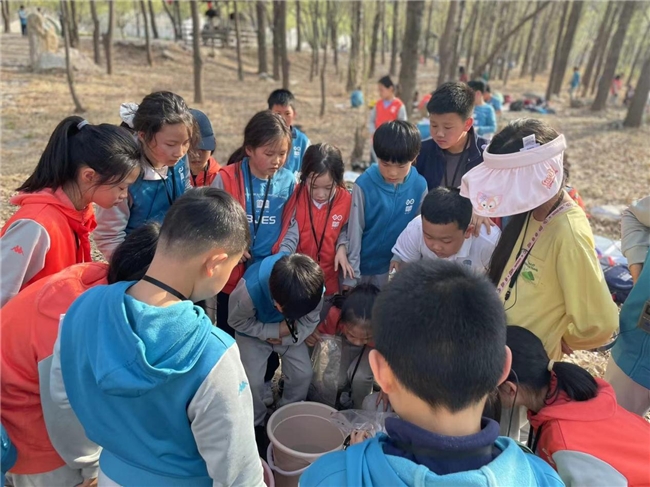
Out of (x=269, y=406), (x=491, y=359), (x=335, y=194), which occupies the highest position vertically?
(x=491, y=359)

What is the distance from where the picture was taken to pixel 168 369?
4.09 ft

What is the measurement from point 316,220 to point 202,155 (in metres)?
1.07

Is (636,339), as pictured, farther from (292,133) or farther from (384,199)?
(292,133)

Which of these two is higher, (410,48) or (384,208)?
(410,48)

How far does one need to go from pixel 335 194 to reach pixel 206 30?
27571 mm

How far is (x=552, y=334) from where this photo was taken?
6.62 feet

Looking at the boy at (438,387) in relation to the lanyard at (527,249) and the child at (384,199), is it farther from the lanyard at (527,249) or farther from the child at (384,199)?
the child at (384,199)

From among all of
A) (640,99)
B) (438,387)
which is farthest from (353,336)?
(640,99)

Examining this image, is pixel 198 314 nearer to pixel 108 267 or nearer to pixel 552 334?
pixel 108 267

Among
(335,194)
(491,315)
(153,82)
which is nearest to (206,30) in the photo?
(153,82)

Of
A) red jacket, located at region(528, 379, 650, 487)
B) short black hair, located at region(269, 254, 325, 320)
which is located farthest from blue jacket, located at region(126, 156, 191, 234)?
red jacket, located at region(528, 379, 650, 487)

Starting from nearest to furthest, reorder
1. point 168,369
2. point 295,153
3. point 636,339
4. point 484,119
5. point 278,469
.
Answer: point 168,369
point 278,469
point 636,339
point 295,153
point 484,119

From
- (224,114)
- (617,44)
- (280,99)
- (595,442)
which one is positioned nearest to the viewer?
(595,442)

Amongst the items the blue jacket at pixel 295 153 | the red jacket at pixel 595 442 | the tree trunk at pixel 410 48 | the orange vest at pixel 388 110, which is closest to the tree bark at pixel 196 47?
the tree trunk at pixel 410 48
